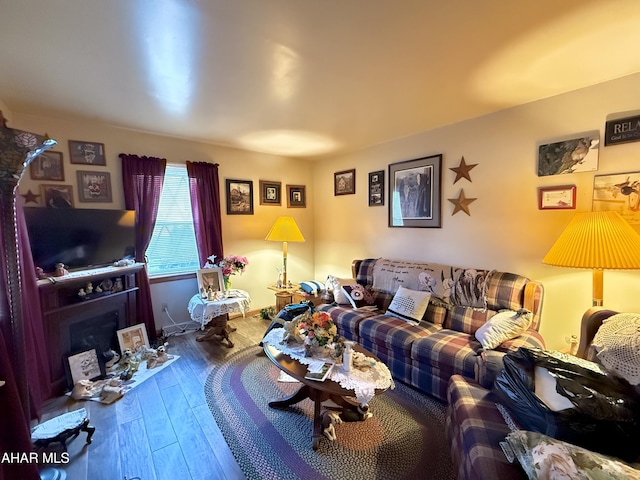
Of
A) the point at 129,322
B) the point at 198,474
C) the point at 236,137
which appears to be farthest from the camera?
the point at 236,137

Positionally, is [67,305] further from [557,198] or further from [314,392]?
[557,198]

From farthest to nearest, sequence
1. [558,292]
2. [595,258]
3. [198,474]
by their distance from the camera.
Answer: [558,292] < [595,258] < [198,474]

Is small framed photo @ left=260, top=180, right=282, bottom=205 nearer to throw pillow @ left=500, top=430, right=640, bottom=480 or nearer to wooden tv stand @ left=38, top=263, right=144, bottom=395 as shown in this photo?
wooden tv stand @ left=38, top=263, right=144, bottom=395

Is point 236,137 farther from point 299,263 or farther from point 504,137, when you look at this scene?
point 504,137

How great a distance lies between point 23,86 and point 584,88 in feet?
14.1

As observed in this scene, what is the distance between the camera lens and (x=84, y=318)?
8.55 feet

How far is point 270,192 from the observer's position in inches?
168

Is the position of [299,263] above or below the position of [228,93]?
below

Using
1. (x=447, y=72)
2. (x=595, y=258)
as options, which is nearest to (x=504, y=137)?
(x=447, y=72)

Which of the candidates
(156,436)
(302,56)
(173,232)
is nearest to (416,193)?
(302,56)

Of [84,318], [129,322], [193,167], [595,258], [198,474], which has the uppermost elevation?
[193,167]

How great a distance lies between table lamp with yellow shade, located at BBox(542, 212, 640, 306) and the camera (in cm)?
166

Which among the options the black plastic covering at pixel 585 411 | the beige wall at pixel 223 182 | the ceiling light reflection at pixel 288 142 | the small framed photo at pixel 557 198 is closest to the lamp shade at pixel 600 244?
the small framed photo at pixel 557 198

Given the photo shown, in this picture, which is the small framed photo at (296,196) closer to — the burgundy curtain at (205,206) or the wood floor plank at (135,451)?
the burgundy curtain at (205,206)
